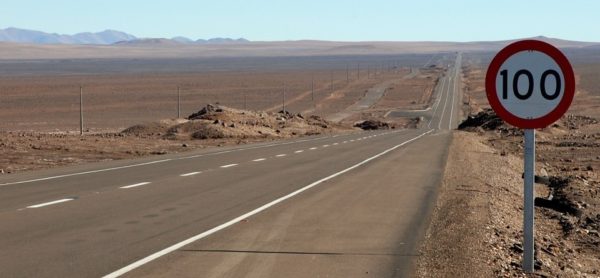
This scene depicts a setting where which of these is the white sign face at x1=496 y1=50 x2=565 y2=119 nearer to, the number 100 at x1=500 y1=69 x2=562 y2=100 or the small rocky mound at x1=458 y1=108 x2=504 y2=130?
the number 100 at x1=500 y1=69 x2=562 y2=100

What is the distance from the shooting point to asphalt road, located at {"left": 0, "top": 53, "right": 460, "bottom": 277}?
29.8 feet

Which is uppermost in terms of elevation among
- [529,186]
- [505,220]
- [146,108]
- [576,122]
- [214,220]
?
[529,186]

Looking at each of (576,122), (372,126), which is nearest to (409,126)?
(372,126)

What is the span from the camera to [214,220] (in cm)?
1243

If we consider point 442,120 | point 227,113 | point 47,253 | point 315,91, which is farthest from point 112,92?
point 47,253

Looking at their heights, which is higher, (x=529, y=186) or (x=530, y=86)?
(x=530, y=86)

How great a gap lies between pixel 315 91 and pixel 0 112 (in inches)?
2025

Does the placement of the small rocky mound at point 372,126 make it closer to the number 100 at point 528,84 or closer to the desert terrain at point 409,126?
the desert terrain at point 409,126

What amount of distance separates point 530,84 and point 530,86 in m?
0.02

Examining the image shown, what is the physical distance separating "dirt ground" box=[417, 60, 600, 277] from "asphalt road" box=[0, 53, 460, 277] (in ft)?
1.35

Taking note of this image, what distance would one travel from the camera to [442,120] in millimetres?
80750

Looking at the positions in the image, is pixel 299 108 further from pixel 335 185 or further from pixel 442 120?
pixel 335 185

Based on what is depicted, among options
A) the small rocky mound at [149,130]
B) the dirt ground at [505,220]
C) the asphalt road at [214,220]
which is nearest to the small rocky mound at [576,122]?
the dirt ground at [505,220]

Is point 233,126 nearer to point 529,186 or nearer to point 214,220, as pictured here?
point 214,220
